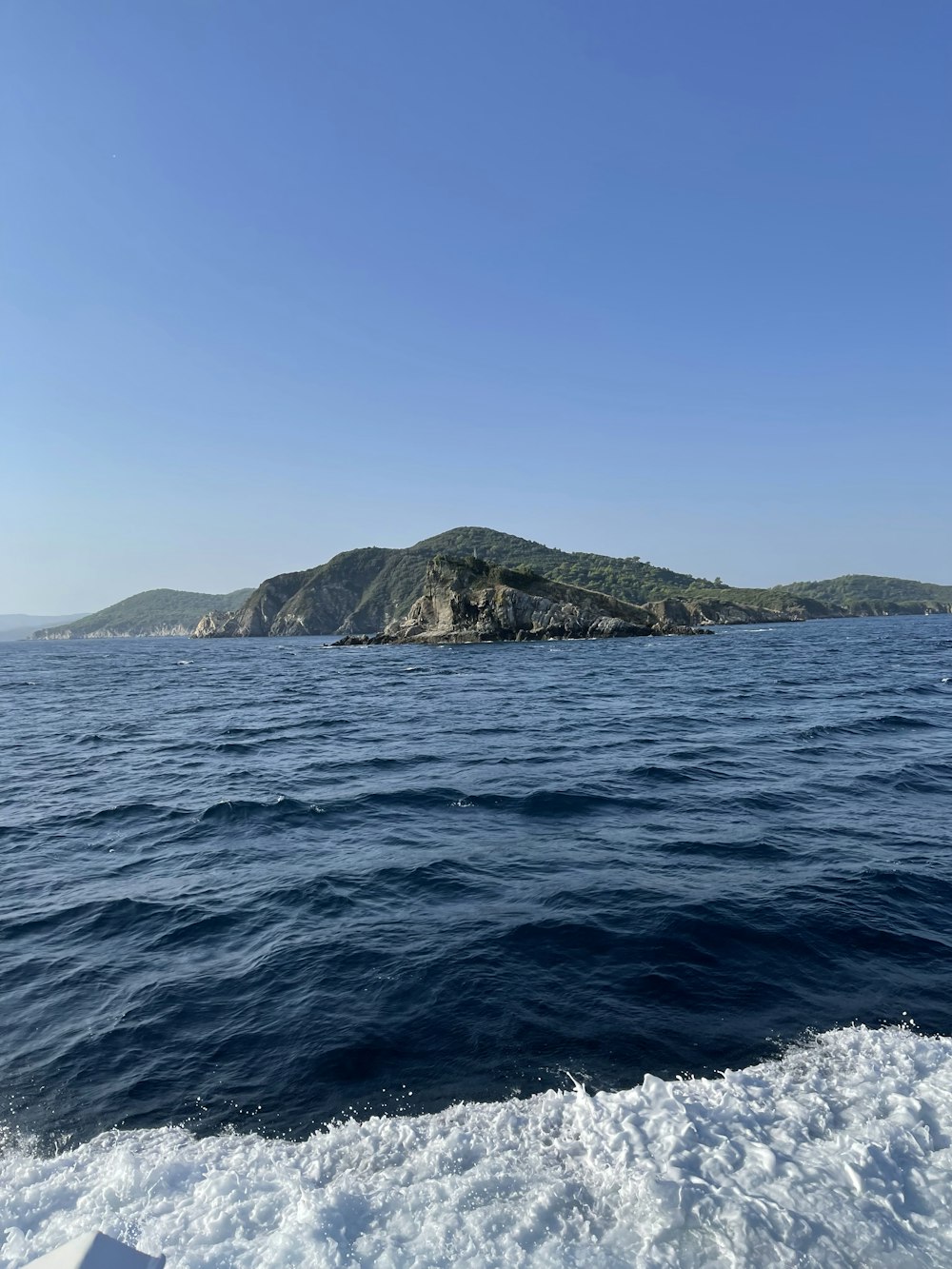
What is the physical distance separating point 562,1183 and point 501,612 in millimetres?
121348

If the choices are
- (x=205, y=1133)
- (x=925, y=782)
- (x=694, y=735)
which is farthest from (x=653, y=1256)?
(x=694, y=735)

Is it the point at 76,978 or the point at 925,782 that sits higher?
the point at 925,782

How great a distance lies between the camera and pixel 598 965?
9.59 meters

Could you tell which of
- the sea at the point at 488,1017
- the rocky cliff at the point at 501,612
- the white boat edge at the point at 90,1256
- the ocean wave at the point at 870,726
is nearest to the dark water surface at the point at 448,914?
the sea at the point at 488,1017

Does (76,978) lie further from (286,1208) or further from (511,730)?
(511,730)

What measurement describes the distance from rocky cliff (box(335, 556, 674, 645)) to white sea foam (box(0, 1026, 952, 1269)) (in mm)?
116053

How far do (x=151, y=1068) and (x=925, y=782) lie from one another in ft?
63.8

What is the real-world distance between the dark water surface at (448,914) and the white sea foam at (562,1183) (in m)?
0.51

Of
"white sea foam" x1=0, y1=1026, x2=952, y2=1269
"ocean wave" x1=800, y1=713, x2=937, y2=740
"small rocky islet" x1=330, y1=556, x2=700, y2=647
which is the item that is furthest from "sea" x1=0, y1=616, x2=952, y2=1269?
"small rocky islet" x1=330, y1=556, x2=700, y2=647

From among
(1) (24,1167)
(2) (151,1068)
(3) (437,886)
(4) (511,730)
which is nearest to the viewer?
(1) (24,1167)

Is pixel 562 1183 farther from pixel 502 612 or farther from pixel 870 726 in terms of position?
pixel 502 612

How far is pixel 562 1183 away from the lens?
19.1 ft

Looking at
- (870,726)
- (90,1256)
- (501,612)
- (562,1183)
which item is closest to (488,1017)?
(562,1183)

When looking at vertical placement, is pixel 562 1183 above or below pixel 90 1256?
below
